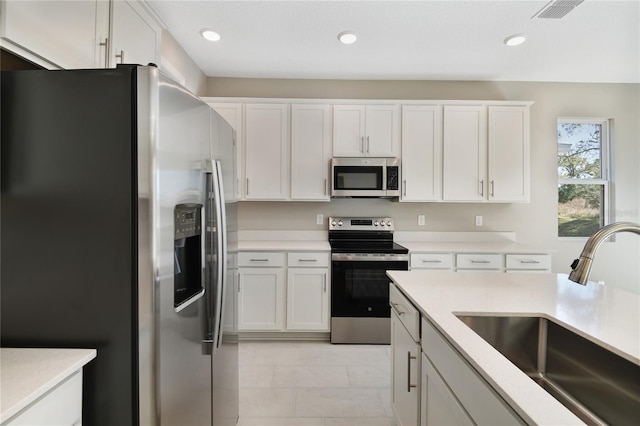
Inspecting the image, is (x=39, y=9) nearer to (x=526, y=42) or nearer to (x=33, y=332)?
(x=33, y=332)

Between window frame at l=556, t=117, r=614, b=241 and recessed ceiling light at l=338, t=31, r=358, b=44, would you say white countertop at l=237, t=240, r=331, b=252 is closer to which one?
recessed ceiling light at l=338, t=31, r=358, b=44

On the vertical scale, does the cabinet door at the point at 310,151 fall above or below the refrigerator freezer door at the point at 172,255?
above

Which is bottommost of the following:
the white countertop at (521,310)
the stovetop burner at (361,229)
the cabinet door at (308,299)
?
the cabinet door at (308,299)

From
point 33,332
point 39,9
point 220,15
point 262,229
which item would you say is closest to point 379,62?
point 220,15

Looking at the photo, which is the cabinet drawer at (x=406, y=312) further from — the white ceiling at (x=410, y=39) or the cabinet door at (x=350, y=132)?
the white ceiling at (x=410, y=39)

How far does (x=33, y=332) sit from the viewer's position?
102 cm

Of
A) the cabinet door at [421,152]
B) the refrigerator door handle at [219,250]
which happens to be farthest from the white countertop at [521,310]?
the cabinet door at [421,152]

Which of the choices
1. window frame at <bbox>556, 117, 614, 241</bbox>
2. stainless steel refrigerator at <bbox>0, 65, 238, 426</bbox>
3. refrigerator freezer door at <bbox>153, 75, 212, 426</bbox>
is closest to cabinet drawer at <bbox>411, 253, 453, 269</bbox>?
window frame at <bbox>556, 117, 614, 241</bbox>

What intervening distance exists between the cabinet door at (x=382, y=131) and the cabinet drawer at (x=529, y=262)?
1547 mm

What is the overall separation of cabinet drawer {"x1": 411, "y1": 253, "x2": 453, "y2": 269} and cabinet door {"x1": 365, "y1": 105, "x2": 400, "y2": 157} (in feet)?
3.60

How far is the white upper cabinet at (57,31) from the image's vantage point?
3.55 ft

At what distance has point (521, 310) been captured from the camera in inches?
48.9

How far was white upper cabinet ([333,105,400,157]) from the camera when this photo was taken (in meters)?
3.39

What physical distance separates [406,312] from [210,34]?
2683 millimetres
